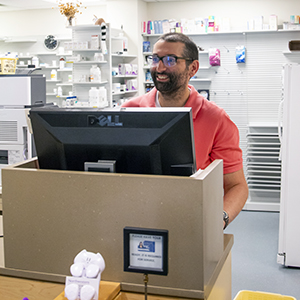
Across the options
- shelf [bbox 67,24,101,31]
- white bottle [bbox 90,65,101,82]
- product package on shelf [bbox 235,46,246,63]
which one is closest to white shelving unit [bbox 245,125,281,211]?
product package on shelf [bbox 235,46,246,63]

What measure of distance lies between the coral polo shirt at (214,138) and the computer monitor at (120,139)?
0.74m

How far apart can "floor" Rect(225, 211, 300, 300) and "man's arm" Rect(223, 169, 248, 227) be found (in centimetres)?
206

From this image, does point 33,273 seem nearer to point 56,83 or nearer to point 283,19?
point 283,19

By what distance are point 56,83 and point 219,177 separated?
9.23 meters

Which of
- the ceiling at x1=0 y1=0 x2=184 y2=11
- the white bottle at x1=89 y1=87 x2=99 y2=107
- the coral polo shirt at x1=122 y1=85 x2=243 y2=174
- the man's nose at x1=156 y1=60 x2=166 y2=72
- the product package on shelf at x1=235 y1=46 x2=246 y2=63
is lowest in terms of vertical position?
the coral polo shirt at x1=122 y1=85 x2=243 y2=174

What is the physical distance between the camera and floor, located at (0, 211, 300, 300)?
3.81 m

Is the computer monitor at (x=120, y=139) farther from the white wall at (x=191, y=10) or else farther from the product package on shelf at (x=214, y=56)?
the white wall at (x=191, y=10)

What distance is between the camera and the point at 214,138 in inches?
79.7

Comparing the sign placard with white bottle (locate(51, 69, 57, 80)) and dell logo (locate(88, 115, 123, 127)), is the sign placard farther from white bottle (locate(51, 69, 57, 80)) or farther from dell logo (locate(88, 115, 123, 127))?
white bottle (locate(51, 69, 57, 80))

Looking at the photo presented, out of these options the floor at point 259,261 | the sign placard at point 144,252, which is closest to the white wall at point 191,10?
the floor at point 259,261

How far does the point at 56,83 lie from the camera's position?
33.0 ft

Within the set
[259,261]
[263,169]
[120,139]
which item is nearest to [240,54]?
[263,169]

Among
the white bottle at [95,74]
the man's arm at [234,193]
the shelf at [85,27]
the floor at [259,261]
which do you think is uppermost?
the shelf at [85,27]

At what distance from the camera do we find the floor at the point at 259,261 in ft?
12.5
